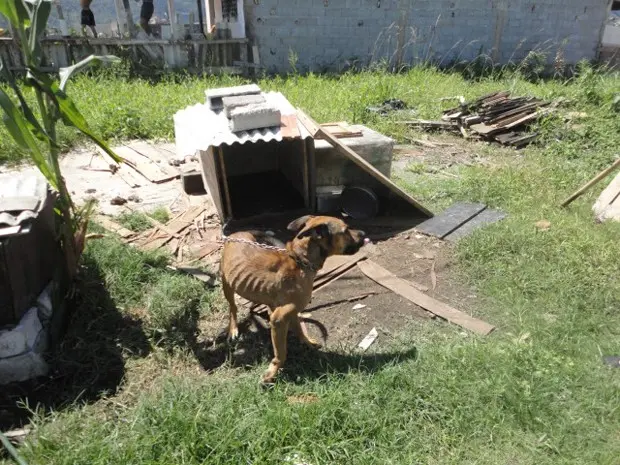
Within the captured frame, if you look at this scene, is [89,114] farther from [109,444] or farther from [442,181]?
[109,444]

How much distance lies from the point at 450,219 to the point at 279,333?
126 inches

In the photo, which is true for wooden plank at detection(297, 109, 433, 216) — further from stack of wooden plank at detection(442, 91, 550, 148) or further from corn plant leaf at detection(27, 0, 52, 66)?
stack of wooden plank at detection(442, 91, 550, 148)

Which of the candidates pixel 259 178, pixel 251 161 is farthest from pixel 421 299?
pixel 251 161

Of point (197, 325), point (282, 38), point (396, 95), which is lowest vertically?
point (197, 325)

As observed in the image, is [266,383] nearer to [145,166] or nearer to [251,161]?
[251,161]

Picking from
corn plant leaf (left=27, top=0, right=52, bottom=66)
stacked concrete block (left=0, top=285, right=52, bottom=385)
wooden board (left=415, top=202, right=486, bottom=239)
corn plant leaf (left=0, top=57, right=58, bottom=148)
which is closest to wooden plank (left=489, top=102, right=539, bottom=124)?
wooden board (left=415, top=202, right=486, bottom=239)

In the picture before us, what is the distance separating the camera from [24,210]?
3.21m

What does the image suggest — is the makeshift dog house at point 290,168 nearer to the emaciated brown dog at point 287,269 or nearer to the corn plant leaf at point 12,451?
the emaciated brown dog at point 287,269

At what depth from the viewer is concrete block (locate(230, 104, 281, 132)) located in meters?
4.97

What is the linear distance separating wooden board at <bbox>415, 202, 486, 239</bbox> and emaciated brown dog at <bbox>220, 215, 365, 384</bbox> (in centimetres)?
238

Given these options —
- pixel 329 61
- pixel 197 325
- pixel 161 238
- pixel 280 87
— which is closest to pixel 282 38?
pixel 329 61

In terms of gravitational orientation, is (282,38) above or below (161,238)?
above

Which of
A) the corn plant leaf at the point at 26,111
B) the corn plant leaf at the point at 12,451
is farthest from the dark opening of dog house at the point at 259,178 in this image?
the corn plant leaf at the point at 12,451

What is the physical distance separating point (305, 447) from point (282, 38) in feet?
40.5
